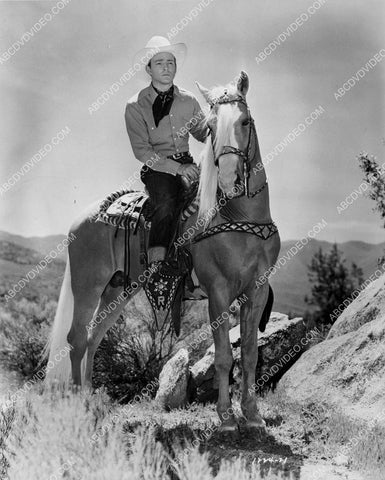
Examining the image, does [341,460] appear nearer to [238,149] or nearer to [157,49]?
[238,149]

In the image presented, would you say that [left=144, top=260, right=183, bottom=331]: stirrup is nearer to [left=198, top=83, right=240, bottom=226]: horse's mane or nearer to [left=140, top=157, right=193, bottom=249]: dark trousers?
[left=140, top=157, right=193, bottom=249]: dark trousers

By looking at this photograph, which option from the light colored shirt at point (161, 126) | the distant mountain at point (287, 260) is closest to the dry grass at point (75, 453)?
the light colored shirt at point (161, 126)

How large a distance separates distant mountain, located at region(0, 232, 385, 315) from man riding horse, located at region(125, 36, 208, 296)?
2683mm

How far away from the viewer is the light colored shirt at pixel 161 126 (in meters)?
5.36

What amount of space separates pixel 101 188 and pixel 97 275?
7.14 feet

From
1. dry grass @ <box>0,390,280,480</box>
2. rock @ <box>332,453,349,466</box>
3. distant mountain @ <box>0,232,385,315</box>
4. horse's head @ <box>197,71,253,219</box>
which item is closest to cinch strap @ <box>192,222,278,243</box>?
horse's head @ <box>197,71,253,219</box>

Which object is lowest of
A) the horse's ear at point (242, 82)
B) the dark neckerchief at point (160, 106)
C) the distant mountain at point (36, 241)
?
the distant mountain at point (36, 241)

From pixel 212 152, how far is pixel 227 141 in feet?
1.11

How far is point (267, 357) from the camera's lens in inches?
271

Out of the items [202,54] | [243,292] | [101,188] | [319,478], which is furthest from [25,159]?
[319,478]

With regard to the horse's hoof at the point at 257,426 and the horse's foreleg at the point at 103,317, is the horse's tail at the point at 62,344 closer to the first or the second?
the horse's foreleg at the point at 103,317

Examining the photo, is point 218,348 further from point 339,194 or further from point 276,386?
point 339,194

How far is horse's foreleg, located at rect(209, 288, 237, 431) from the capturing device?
489 centimetres

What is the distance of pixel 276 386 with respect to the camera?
648 centimetres
